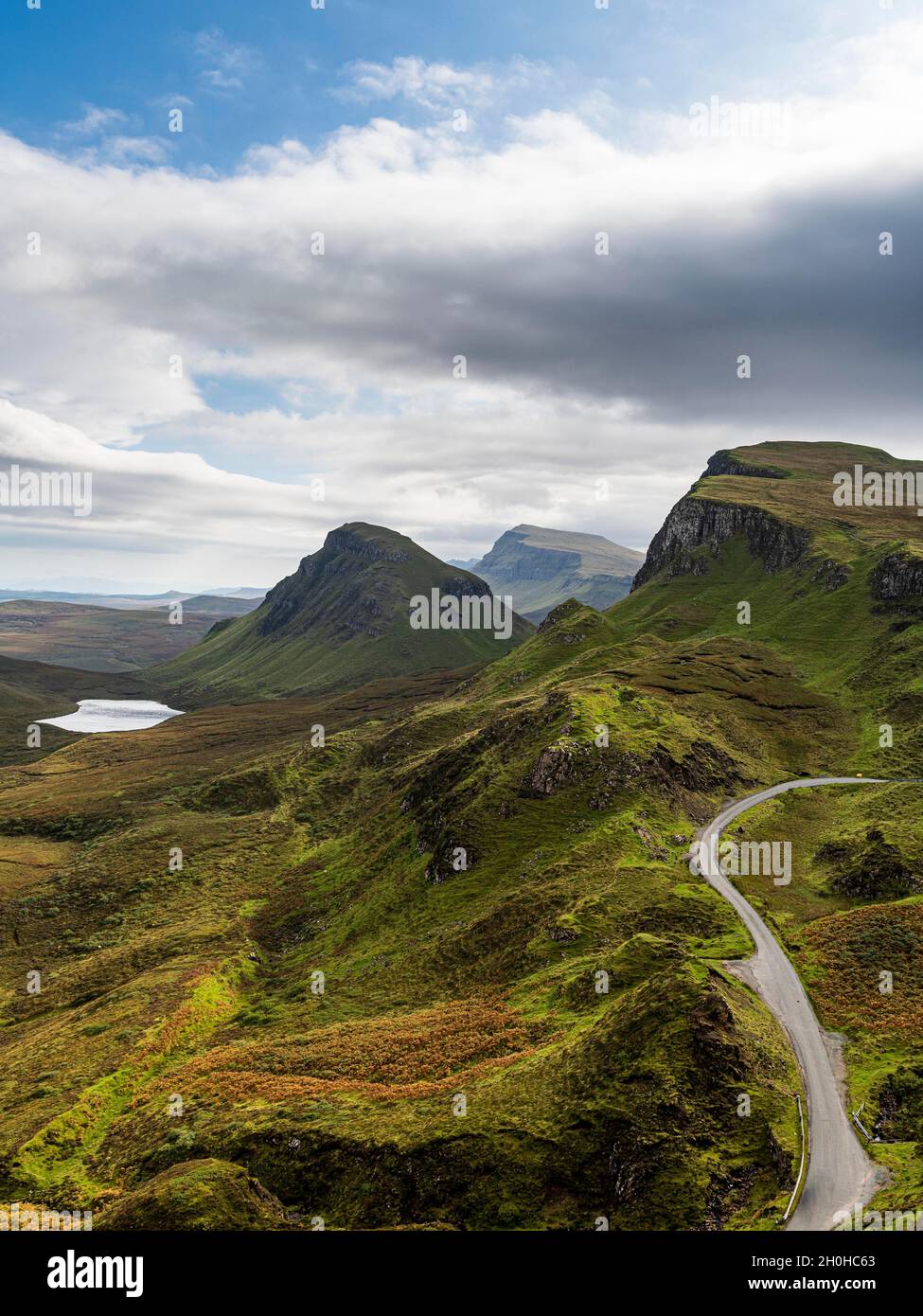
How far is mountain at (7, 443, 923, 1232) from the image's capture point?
3322 cm

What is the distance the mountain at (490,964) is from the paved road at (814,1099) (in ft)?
3.18

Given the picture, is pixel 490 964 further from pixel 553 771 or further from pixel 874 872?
pixel 874 872

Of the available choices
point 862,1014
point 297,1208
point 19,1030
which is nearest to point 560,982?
point 862,1014

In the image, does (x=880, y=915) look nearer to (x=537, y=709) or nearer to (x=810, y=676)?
(x=537, y=709)

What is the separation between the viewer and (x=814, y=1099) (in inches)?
1419

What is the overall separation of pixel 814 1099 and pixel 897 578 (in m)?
146

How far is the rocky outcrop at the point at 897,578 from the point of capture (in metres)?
149

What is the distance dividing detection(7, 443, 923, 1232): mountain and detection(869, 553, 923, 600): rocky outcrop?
135cm

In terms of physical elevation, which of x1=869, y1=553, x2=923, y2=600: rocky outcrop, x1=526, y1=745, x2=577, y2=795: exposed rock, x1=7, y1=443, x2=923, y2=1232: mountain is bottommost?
x1=7, y1=443, x2=923, y2=1232: mountain
